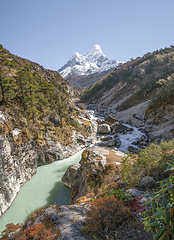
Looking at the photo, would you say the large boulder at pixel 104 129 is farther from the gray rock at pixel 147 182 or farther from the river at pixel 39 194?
the gray rock at pixel 147 182

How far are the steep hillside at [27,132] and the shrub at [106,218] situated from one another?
312 inches

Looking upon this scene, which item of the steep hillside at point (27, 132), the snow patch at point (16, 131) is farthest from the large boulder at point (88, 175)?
the snow patch at point (16, 131)

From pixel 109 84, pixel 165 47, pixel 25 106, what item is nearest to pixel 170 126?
pixel 25 106

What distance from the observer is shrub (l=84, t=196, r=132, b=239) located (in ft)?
9.36

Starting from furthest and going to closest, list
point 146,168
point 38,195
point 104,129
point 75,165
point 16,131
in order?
point 104,129, point 16,131, point 75,165, point 38,195, point 146,168

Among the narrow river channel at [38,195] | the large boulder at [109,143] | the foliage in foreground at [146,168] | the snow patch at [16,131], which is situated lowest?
the narrow river channel at [38,195]

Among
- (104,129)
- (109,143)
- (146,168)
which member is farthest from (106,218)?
(104,129)

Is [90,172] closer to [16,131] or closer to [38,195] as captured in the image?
[38,195]

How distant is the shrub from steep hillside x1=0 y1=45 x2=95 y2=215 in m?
7.93

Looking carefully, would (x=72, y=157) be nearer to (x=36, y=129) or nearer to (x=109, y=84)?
(x=36, y=129)

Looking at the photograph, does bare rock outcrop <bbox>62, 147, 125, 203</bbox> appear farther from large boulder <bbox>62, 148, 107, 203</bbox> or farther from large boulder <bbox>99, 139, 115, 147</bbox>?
large boulder <bbox>99, 139, 115, 147</bbox>

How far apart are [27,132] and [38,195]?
6167mm

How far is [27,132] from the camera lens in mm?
12664

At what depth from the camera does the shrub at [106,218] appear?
2.85 m
